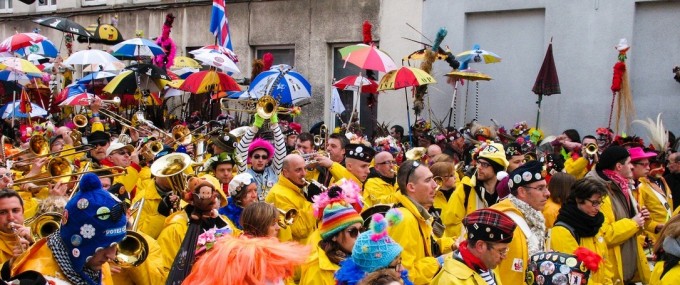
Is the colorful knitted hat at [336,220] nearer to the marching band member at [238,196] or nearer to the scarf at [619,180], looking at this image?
the marching band member at [238,196]

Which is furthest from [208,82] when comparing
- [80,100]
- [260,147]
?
[260,147]

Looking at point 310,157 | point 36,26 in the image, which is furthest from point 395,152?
point 36,26

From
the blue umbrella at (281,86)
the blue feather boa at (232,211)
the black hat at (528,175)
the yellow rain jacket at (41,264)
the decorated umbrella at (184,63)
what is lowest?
the blue feather boa at (232,211)

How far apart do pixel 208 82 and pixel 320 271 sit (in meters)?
9.88

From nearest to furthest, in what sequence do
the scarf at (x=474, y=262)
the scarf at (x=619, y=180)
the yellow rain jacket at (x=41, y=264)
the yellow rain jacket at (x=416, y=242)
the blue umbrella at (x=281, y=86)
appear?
the yellow rain jacket at (x=41, y=264) < the scarf at (x=474, y=262) < the yellow rain jacket at (x=416, y=242) < the scarf at (x=619, y=180) < the blue umbrella at (x=281, y=86)

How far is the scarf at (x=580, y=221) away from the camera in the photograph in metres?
6.47

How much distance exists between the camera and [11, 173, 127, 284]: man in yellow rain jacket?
421 cm

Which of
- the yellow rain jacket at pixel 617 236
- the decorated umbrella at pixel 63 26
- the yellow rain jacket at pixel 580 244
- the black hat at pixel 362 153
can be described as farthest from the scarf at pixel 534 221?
the decorated umbrella at pixel 63 26

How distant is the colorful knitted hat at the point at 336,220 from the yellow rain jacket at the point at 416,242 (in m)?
Answer: 0.49

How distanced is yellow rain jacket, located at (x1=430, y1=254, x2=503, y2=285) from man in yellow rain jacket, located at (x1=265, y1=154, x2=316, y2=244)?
8.50 feet

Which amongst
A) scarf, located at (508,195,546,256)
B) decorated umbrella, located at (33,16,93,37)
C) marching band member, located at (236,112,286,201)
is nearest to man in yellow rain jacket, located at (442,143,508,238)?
scarf, located at (508,195,546,256)

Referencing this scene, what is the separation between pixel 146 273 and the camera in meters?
5.19

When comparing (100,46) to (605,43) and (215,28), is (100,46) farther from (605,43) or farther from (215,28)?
(605,43)

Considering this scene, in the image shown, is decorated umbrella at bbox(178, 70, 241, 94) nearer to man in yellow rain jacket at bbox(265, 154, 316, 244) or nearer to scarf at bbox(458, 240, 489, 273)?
man in yellow rain jacket at bbox(265, 154, 316, 244)
